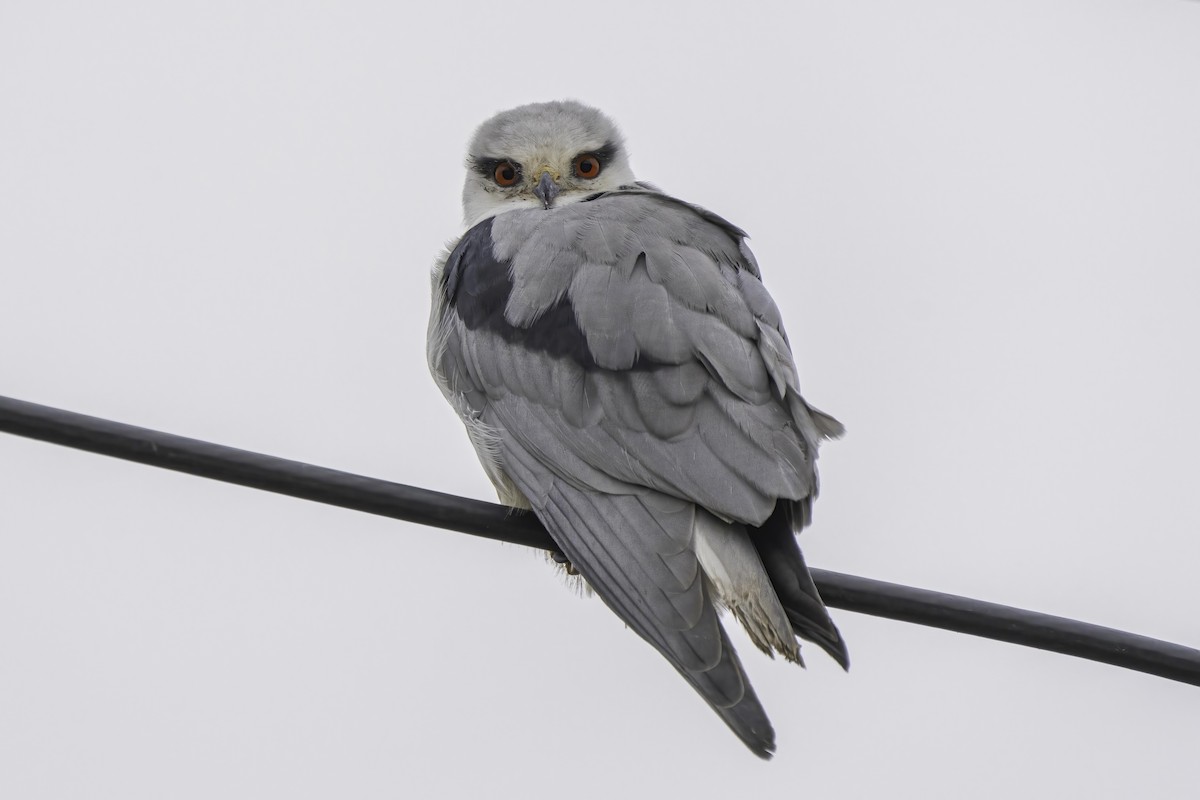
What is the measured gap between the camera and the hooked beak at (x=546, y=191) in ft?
19.5

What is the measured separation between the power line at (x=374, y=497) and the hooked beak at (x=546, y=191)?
300cm

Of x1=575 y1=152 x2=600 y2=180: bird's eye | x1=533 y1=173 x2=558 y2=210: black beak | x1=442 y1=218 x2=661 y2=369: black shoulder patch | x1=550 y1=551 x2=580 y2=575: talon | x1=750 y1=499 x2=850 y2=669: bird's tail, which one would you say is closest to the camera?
x1=750 y1=499 x2=850 y2=669: bird's tail

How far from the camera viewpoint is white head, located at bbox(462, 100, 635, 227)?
242 inches

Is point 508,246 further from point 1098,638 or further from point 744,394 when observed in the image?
point 1098,638

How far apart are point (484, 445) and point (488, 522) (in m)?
1.09

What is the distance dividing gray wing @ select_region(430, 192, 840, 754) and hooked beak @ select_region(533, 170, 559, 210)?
3.42 ft

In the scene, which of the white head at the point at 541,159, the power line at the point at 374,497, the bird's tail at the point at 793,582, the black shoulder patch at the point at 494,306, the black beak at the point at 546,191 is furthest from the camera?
the white head at the point at 541,159

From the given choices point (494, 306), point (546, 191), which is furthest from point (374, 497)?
point (546, 191)

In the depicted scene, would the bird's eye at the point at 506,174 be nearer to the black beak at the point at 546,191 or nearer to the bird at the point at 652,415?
the black beak at the point at 546,191

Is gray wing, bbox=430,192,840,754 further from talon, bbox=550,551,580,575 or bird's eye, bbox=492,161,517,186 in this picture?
bird's eye, bbox=492,161,517,186

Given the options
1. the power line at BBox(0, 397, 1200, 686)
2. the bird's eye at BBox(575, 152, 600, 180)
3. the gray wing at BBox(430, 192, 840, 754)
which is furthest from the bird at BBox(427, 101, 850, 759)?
the bird's eye at BBox(575, 152, 600, 180)

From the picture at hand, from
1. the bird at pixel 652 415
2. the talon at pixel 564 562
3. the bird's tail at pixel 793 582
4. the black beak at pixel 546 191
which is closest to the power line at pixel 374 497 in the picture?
the bird's tail at pixel 793 582

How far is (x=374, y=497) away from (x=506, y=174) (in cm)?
341

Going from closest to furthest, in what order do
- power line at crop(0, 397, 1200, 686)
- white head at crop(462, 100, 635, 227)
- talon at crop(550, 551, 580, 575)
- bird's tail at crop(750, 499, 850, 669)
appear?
power line at crop(0, 397, 1200, 686) → bird's tail at crop(750, 499, 850, 669) → talon at crop(550, 551, 580, 575) → white head at crop(462, 100, 635, 227)
